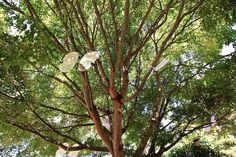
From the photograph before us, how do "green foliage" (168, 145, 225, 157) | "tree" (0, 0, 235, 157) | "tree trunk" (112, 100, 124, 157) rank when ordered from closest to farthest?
"tree trunk" (112, 100, 124, 157)
"tree" (0, 0, 235, 157)
"green foliage" (168, 145, 225, 157)

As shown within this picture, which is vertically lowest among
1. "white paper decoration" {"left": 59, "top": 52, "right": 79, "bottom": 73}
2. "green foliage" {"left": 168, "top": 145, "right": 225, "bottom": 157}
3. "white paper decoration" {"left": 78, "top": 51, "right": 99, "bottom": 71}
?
"white paper decoration" {"left": 59, "top": 52, "right": 79, "bottom": 73}

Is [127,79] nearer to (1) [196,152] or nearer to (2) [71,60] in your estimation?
(2) [71,60]

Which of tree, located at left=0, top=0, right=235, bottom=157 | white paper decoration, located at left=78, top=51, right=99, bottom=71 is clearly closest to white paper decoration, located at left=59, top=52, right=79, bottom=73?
white paper decoration, located at left=78, top=51, right=99, bottom=71

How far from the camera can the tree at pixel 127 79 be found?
3.73 metres

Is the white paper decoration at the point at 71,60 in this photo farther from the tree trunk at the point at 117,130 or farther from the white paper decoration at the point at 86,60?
the tree trunk at the point at 117,130

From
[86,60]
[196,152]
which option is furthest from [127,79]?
[196,152]

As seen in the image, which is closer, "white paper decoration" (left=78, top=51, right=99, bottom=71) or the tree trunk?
"white paper decoration" (left=78, top=51, right=99, bottom=71)

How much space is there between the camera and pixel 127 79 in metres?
3.79

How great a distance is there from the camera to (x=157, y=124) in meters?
4.95

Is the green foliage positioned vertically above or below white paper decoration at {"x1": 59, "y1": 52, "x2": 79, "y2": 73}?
above

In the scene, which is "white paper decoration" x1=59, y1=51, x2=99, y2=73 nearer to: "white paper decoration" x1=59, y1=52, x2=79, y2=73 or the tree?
"white paper decoration" x1=59, y1=52, x2=79, y2=73

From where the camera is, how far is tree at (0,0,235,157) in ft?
12.2

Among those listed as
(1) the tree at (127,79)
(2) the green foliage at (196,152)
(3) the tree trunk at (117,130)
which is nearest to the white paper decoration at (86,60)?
(1) the tree at (127,79)

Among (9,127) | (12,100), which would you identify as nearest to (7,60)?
(12,100)
